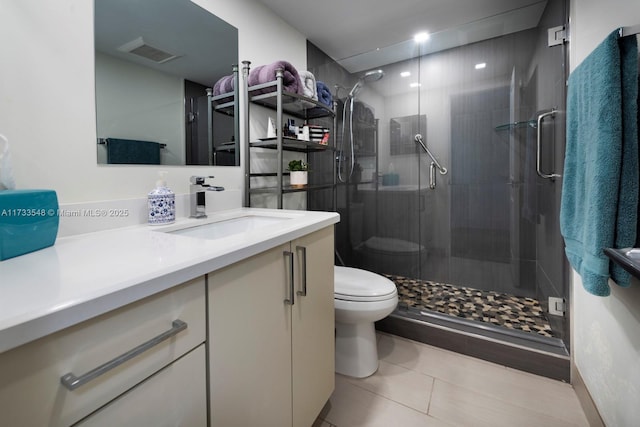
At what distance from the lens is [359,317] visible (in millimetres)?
1437

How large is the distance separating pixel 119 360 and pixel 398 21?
241 cm

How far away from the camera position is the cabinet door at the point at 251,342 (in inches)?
26.3

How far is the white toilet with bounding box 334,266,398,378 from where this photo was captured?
4.69 ft

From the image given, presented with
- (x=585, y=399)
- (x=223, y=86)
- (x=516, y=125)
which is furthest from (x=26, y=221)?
(x=516, y=125)

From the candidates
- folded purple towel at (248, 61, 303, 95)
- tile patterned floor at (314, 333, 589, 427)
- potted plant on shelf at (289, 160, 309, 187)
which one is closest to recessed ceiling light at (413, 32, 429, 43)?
folded purple towel at (248, 61, 303, 95)

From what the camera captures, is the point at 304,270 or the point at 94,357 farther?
→ the point at 304,270

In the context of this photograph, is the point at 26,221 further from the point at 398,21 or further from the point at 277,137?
the point at 398,21

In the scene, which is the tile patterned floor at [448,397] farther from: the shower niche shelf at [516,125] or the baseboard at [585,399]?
the shower niche shelf at [516,125]

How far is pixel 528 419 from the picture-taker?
1224 millimetres

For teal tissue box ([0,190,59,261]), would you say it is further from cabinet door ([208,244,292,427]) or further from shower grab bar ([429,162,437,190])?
shower grab bar ([429,162,437,190])

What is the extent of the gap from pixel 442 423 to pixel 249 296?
1081 mm

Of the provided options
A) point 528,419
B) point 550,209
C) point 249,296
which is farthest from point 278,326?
point 550,209

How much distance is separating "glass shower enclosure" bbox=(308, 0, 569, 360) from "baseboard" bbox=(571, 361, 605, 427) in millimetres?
240

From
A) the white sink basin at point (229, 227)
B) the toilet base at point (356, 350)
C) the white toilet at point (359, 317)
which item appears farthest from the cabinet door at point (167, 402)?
the toilet base at point (356, 350)
